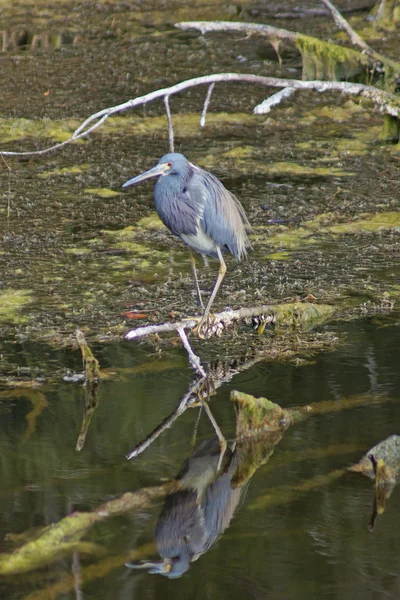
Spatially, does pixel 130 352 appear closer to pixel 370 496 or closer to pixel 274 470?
pixel 274 470

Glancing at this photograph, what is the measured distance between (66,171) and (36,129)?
108 centimetres

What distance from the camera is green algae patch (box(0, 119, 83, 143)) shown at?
7.74m

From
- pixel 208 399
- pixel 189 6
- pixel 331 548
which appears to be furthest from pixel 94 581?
pixel 189 6

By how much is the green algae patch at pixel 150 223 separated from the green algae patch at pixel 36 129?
6.35ft

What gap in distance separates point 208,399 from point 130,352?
55 cm

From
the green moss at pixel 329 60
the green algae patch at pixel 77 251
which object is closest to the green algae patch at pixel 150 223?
the green algae patch at pixel 77 251

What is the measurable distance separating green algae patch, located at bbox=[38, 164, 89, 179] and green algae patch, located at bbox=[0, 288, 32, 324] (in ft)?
7.32

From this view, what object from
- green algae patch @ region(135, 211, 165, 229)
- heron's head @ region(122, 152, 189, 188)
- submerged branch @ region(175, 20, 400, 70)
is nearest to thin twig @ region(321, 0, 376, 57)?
submerged branch @ region(175, 20, 400, 70)

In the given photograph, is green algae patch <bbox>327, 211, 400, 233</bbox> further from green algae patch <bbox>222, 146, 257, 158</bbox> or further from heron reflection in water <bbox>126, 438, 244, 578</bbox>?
heron reflection in water <bbox>126, 438, 244, 578</bbox>

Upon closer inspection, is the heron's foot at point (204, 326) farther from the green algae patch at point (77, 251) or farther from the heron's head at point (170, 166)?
the green algae patch at point (77, 251)

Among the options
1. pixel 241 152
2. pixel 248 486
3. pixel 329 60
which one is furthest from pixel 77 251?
pixel 329 60

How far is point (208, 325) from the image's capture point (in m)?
4.28

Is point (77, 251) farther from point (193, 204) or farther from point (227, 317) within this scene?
point (227, 317)

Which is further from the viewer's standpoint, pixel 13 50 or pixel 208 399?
pixel 13 50
